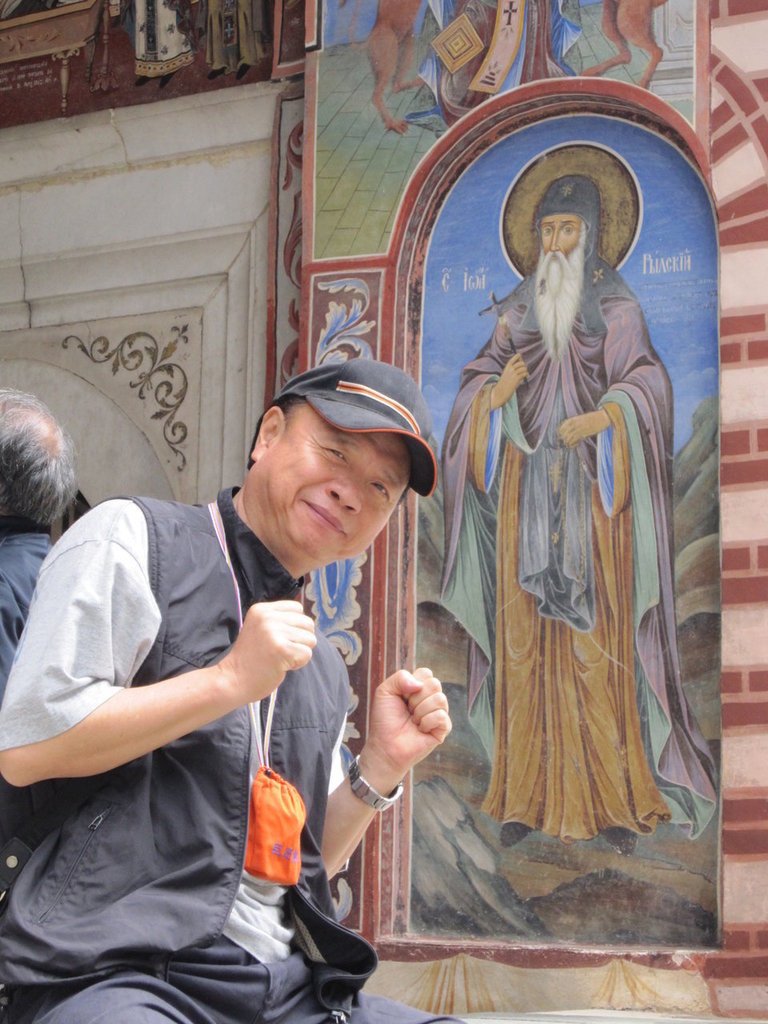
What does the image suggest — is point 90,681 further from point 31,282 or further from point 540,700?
point 31,282

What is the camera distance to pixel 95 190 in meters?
6.07

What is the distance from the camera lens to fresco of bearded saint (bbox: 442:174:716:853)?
15.4 feet

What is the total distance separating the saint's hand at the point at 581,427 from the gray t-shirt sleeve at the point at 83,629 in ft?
10.3

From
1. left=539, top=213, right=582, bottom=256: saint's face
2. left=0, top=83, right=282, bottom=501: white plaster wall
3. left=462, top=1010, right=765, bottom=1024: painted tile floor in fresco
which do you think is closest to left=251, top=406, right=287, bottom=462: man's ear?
left=462, top=1010, right=765, bottom=1024: painted tile floor in fresco

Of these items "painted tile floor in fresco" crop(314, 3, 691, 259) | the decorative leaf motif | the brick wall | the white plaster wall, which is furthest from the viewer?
the decorative leaf motif

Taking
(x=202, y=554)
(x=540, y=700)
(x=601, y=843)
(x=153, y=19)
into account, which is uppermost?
(x=153, y=19)

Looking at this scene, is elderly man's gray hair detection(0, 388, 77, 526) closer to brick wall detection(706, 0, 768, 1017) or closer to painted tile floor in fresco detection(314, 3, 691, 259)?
brick wall detection(706, 0, 768, 1017)

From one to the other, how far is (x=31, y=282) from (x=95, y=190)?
48 centimetres

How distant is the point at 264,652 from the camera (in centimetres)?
181

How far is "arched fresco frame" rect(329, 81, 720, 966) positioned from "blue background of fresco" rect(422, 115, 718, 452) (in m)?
0.04

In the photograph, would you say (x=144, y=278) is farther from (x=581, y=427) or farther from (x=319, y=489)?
(x=319, y=489)

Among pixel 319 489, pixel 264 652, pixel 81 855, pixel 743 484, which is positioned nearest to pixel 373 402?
pixel 319 489

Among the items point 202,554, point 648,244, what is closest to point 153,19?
point 648,244

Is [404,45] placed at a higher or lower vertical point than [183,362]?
higher
